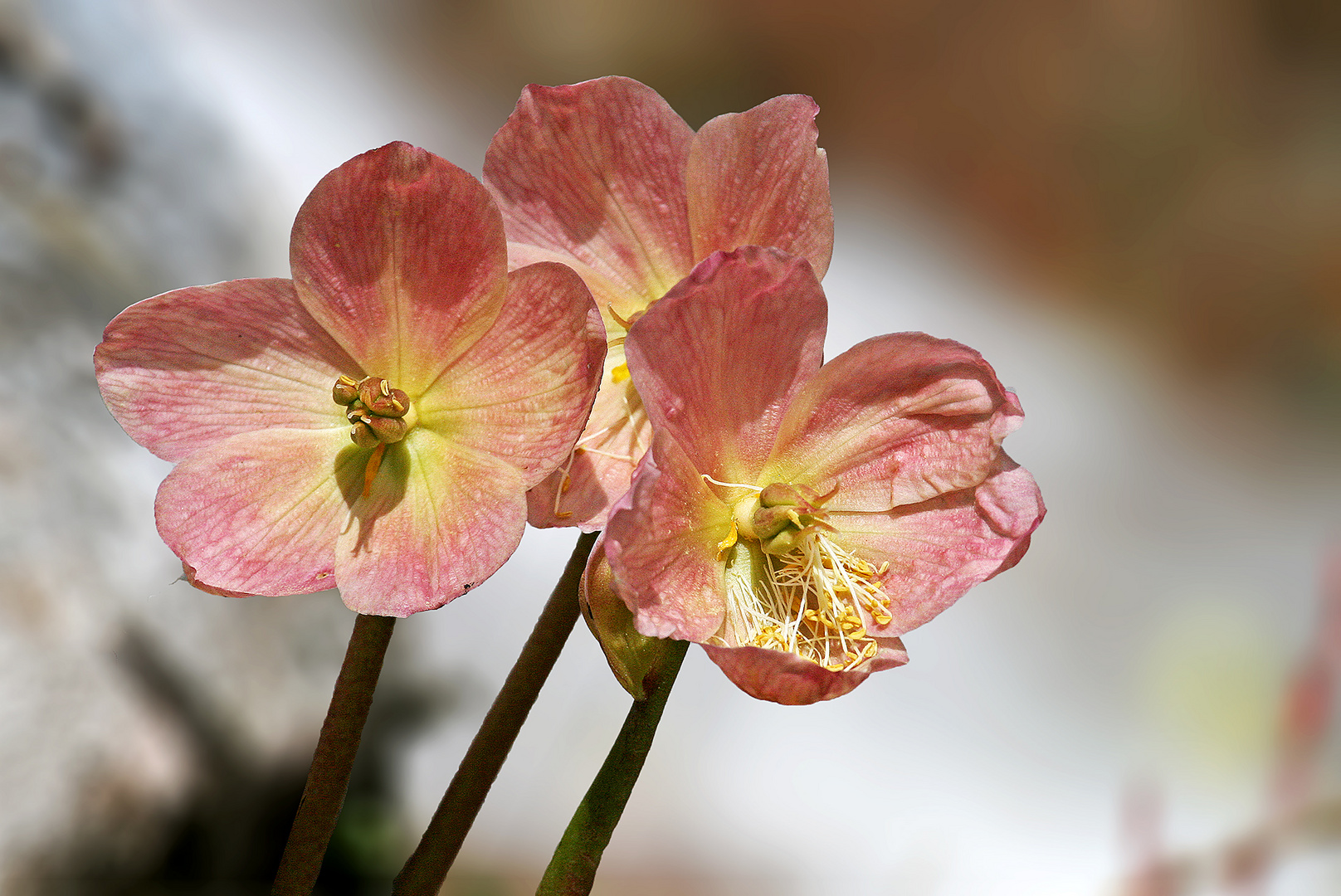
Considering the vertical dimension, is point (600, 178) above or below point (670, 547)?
above

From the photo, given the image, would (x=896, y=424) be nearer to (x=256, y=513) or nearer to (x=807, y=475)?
(x=807, y=475)

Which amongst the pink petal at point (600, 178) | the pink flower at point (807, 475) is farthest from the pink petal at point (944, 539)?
the pink petal at point (600, 178)

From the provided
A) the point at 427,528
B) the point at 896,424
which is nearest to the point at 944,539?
the point at 896,424

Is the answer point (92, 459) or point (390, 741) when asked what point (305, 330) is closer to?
point (92, 459)

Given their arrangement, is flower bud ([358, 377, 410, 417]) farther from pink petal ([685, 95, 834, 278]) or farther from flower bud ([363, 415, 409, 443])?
pink petal ([685, 95, 834, 278])

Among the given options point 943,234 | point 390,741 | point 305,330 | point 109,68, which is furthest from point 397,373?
point 943,234

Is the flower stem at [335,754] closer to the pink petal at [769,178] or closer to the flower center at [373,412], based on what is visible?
the flower center at [373,412]
